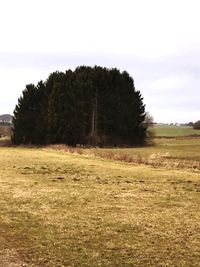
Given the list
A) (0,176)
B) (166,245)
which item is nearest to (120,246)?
(166,245)

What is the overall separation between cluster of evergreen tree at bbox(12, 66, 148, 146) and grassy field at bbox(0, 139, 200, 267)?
5375 cm

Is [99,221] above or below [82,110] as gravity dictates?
below

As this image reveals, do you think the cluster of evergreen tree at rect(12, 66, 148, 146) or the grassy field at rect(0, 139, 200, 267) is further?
the cluster of evergreen tree at rect(12, 66, 148, 146)

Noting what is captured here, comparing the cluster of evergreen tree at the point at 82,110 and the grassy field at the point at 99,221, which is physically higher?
the cluster of evergreen tree at the point at 82,110

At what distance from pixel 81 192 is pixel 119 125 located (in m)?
64.8

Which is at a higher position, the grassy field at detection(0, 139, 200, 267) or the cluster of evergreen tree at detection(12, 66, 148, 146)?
the cluster of evergreen tree at detection(12, 66, 148, 146)

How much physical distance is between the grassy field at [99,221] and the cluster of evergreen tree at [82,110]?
53.8 metres

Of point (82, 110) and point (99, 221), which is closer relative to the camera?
point (99, 221)

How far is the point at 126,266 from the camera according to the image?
984cm

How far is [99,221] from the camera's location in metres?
14.6

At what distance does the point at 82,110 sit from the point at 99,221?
68.8 meters

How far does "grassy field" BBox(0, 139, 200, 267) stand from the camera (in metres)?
10.6

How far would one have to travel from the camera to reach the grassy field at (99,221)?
10.6 meters

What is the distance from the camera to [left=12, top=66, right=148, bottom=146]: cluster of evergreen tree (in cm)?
8175
